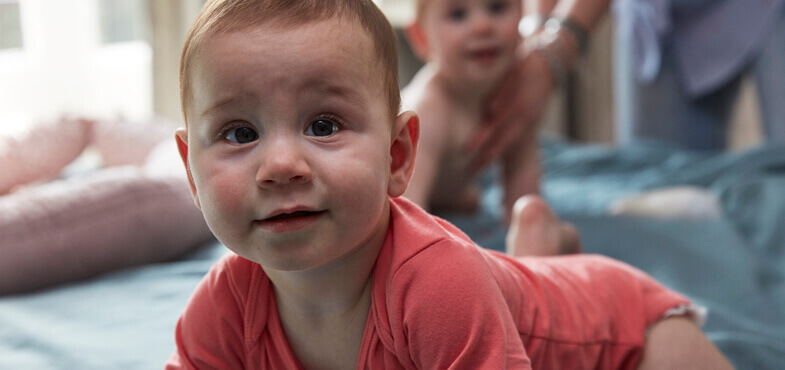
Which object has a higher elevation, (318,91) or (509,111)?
(318,91)

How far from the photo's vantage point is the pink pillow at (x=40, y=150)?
1.85 m

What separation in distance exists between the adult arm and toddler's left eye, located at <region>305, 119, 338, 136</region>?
102 cm

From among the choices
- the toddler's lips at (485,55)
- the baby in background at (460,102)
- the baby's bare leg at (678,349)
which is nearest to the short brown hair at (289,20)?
the baby's bare leg at (678,349)

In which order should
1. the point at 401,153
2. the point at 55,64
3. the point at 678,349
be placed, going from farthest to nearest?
the point at 55,64 < the point at 678,349 < the point at 401,153

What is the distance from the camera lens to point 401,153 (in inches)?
29.4

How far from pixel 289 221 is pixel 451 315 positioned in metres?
0.17

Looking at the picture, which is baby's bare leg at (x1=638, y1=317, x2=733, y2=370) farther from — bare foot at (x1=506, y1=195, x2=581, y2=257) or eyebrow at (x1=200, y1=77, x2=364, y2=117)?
eyebrow at (x1=200, y1=77, x2=364, y2=117)

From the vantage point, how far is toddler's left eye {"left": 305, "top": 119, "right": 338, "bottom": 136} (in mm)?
635

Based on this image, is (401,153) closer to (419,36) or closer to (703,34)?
(419,36)

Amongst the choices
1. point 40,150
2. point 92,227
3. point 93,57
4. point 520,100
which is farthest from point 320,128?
point 93,57

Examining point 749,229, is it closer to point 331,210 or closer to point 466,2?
point 466,2

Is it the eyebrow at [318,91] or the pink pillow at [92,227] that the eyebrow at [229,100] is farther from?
the pink pillow at [92,227]

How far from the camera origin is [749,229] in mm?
1514

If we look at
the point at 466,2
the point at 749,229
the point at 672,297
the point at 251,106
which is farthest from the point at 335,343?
the point at 749,229
